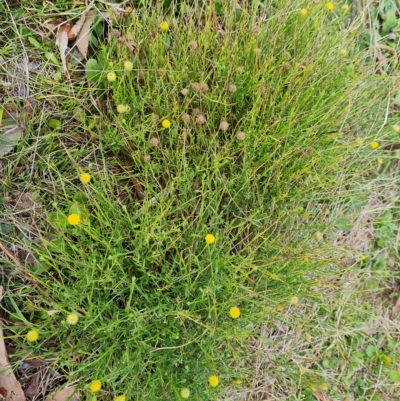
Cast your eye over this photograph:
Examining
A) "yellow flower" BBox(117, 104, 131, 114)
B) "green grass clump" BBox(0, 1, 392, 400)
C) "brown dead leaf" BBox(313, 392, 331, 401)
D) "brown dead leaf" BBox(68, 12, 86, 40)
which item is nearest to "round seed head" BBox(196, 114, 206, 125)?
"green grass clump" BBox(0, 1, 392, 400)

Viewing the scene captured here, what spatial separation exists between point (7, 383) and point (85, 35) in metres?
1.03

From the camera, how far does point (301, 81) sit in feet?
4.33

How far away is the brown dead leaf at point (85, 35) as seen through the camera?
1340 mm

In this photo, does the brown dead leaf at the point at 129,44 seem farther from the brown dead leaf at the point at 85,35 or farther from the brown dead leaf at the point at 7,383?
the brown dead leaf at the point at 7,383

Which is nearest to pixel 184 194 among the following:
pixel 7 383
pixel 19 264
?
pixel 19 264

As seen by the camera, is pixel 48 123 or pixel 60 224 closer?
pixel 60 224

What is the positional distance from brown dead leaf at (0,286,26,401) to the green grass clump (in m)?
0.05

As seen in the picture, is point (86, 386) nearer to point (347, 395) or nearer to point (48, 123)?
point (48, 123)

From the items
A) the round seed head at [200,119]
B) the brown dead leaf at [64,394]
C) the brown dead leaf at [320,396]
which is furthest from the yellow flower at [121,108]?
the brown dead leaf at [320,396]

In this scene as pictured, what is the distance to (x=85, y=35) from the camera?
1.34 m

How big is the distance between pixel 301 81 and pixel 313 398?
1074 millimetres

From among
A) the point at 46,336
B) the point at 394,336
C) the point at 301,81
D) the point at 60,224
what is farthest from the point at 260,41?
the point at 394,336

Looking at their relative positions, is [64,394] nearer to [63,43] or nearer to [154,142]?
[154,142]

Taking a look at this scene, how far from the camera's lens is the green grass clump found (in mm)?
1168
